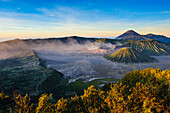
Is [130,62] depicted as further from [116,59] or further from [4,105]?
[4,105]

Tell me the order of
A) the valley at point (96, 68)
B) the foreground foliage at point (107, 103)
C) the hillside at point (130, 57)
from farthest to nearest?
the hillside at point (130, 57), the valley at point (96, 68), the foreground foliage at point (107, 103)

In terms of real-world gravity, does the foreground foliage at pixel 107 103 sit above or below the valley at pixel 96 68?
above

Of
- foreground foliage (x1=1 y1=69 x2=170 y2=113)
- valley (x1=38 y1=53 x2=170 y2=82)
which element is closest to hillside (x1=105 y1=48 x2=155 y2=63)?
valley (x1=38 y1=53 x2=170 y2=82)

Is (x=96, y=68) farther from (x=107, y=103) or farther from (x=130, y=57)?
(x=107, y=103)

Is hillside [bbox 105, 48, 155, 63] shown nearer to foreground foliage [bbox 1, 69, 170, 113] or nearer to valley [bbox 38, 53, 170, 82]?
valley [bbox 38, 53, 170, 82]

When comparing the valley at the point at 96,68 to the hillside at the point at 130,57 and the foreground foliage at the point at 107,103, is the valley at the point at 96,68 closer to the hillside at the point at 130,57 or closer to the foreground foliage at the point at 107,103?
the hillside at the point at 130,57

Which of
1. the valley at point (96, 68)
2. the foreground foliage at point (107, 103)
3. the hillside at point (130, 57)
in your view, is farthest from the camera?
the hillside at point (130, 57)

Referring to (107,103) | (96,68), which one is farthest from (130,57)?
(107,103)

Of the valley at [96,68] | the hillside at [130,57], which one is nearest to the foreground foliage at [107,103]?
the valley at [96,68]

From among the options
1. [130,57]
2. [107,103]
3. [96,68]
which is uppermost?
[107,103]

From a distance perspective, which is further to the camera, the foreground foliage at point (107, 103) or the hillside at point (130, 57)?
the hillside at point (130, 57)

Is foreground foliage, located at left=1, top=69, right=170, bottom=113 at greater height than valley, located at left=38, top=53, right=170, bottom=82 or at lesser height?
greater

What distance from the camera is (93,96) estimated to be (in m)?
25.5

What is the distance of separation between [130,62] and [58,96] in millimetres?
118632
